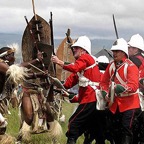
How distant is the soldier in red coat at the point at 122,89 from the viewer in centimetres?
732

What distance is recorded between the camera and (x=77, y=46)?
788 cm

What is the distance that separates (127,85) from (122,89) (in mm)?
94

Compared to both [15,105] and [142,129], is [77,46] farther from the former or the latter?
[15,105]

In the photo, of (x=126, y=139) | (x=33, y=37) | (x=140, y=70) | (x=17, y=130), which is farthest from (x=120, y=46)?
(x=17, y=130)

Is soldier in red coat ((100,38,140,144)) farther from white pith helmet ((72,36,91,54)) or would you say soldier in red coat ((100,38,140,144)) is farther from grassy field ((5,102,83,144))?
grassy field ((5,102,83,144))

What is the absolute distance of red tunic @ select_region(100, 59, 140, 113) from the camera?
7.26 meters

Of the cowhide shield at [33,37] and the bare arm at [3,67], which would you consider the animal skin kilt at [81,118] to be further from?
the bare arm at [3,67]

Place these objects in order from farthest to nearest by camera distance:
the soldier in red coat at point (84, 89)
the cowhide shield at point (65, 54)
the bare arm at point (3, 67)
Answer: the cowhide shield at point (65, 54), the soldier in red coat at point (84, 89), the bare arm at point (3, 67)

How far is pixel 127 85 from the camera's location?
726 cm

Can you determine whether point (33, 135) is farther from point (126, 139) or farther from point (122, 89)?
point (122, 89)

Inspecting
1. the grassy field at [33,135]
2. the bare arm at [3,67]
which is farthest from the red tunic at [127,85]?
the grassy field at [33,135]

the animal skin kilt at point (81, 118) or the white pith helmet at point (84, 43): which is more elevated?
the white pith helmet at point (84, 43)

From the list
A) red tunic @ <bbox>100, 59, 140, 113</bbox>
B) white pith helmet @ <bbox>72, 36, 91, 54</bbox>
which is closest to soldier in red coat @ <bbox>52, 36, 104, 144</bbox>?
white pith helmet @ <bbox>72, 36, 91, 54</bbox>

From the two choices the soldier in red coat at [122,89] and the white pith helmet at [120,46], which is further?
the white pith helmet at [120,46]
